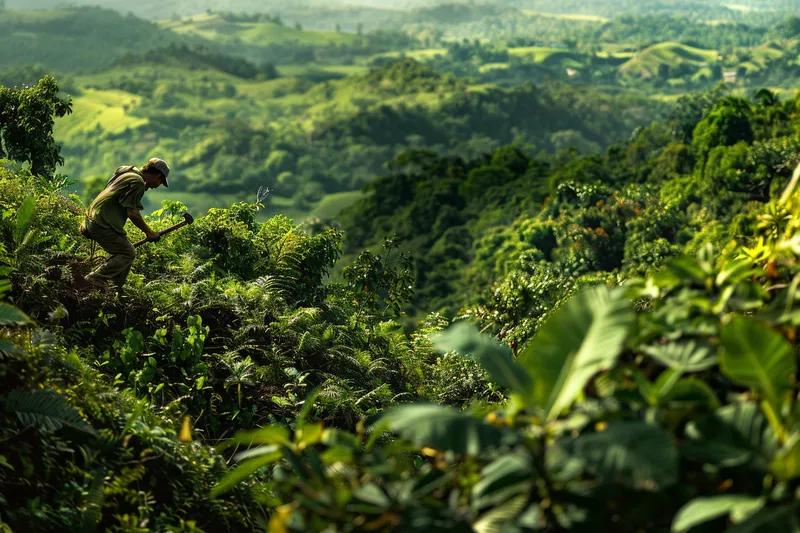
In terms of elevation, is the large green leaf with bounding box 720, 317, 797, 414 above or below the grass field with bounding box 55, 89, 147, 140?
above

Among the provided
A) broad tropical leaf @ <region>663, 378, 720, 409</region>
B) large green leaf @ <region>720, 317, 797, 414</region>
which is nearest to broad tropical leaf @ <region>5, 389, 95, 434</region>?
broad tropical leaf @ <region>663, 378, 720, 409</region>

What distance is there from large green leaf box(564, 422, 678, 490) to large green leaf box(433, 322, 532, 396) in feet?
0.81

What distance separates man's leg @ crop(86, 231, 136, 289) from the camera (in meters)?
6.03

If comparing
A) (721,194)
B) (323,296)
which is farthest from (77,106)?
(323,296)

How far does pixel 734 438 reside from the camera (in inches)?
79.1

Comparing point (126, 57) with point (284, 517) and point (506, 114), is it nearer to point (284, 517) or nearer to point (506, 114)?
point (506, 114)

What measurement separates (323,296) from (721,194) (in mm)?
33730

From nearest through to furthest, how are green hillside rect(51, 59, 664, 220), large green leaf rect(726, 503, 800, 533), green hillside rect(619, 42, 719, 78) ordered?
large green leaf rect(726, 503, 800, 533) < green hillside rect(51, 59, 664, 220) < green hillside rect(619, 42, 719, 78)

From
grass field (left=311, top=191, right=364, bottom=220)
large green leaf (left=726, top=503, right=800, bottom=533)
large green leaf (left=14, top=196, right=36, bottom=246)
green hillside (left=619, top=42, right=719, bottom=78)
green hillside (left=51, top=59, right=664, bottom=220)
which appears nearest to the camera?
large green leaf (left=726, top=503, right=800, bottom=533)

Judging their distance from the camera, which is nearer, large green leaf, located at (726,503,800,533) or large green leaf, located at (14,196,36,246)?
large green leaf, located at (726,503,800,533)

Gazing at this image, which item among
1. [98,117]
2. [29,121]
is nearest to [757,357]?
[29,121]

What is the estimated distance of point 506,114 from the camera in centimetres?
13925

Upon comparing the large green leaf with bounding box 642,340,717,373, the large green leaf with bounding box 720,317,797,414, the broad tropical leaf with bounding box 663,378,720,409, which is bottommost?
the broad tropical leaf with bounding box 663,378,720,409

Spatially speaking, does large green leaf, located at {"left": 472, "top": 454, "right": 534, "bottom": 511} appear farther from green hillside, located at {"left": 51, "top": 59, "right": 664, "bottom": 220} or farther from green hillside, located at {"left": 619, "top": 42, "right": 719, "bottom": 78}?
green hillside, located at {"left": 619, "top": 42, "right": 719, "bottom": 78}
